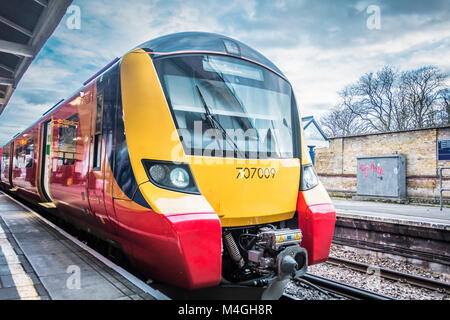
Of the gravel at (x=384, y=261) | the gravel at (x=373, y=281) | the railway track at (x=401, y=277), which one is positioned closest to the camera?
the gravel at (x=373, y=281)

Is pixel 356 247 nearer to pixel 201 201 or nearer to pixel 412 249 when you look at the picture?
pixel 412 249

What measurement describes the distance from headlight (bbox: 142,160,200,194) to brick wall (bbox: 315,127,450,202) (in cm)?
1348

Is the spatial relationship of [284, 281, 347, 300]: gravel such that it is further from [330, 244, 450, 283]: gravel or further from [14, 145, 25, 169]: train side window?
[14, 145, 25, 169]: train side window

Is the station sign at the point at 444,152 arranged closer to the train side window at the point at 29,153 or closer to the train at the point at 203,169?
the train at the point at 203,169

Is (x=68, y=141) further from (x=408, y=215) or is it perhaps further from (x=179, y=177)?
(x=408, y=215)

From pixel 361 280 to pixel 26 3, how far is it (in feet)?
25.4

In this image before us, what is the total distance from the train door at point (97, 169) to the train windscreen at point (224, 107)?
114 cm

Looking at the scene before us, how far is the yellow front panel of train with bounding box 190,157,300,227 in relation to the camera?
3242 mm

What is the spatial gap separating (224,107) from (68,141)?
9.89 ft

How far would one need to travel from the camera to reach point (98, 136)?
4090 mm

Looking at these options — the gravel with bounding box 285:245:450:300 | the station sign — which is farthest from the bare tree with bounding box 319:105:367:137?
the gravel with bounding box 285:245:450:300

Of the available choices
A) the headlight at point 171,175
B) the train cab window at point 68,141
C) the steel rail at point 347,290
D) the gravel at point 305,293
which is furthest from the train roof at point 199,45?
the steel rail at point 347,290

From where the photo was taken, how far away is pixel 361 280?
19.6 ft

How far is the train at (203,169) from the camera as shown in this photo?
298cm
